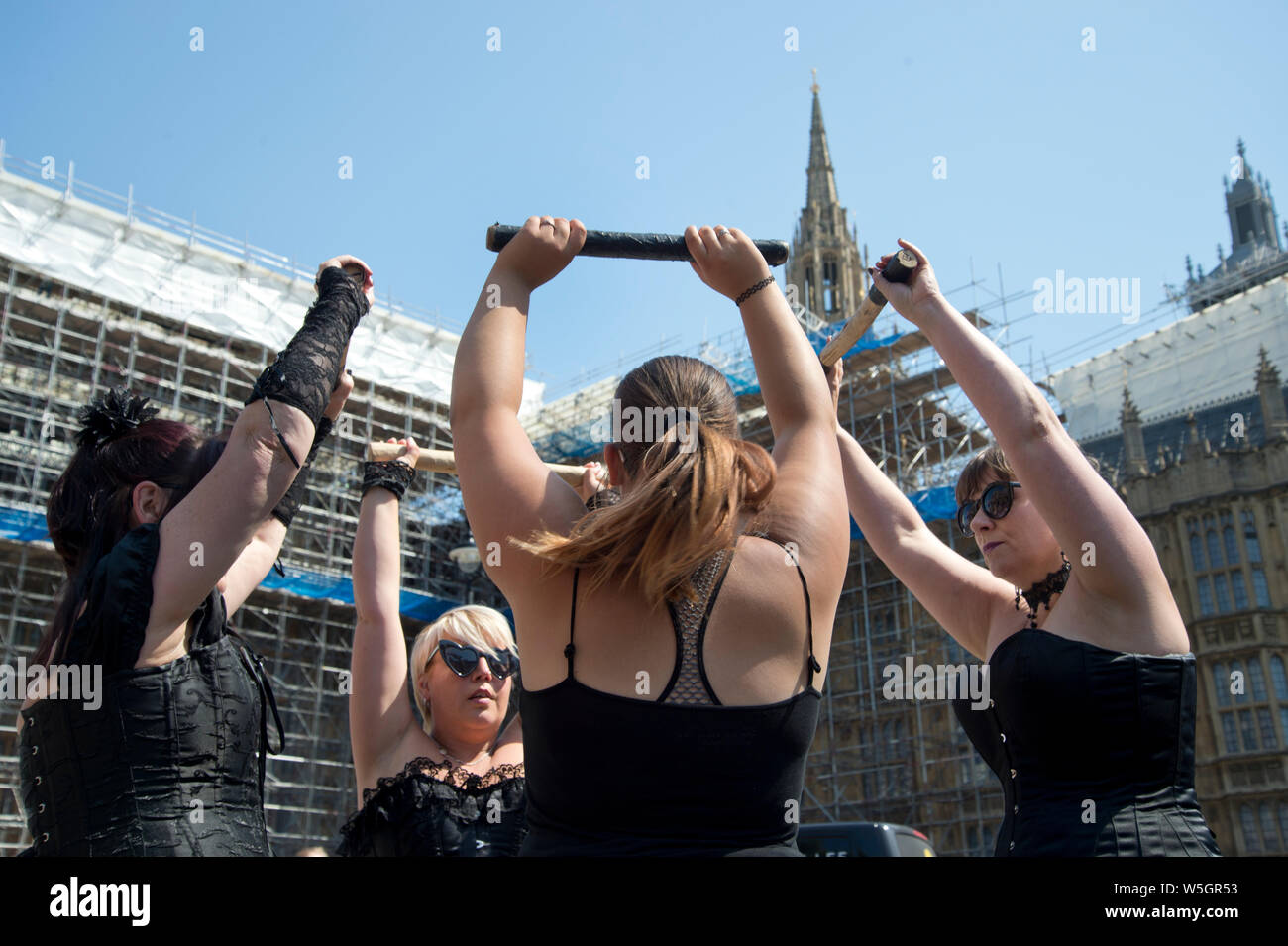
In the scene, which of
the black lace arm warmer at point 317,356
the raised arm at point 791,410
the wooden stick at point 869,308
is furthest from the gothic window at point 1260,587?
the black lace arm warmer at point 317,356

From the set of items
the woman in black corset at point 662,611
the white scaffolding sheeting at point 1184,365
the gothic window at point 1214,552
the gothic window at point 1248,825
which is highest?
the white scaffolding sheeting at point 1184,365

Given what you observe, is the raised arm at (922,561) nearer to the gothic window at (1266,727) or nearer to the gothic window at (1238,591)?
the gothic window at (1266,727)

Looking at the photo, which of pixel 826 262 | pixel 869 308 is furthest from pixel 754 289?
pixel 826 262

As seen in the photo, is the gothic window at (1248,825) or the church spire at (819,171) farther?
the church spire at (819,171)

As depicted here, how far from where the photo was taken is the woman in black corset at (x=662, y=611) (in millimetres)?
1565

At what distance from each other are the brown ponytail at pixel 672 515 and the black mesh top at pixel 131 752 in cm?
88

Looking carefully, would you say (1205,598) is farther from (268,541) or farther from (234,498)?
(234,498)

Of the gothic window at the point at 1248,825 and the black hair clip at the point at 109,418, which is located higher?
the black hair clip at the point at 109,418

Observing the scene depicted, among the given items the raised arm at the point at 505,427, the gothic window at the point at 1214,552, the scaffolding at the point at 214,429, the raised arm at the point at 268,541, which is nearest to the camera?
the raised arm at the point at 505,427

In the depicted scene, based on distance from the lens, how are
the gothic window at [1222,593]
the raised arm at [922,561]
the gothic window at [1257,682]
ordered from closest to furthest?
the raised arm at [922,561] < the gothic window at [1257,682] < the gothic window at [1222,593]

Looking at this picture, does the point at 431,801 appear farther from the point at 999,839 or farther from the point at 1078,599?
the point at 1078,599

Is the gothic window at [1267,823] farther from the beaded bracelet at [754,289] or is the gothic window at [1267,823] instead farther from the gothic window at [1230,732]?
the beaded bracelet at [754,289]

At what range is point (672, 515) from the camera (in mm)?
1647
